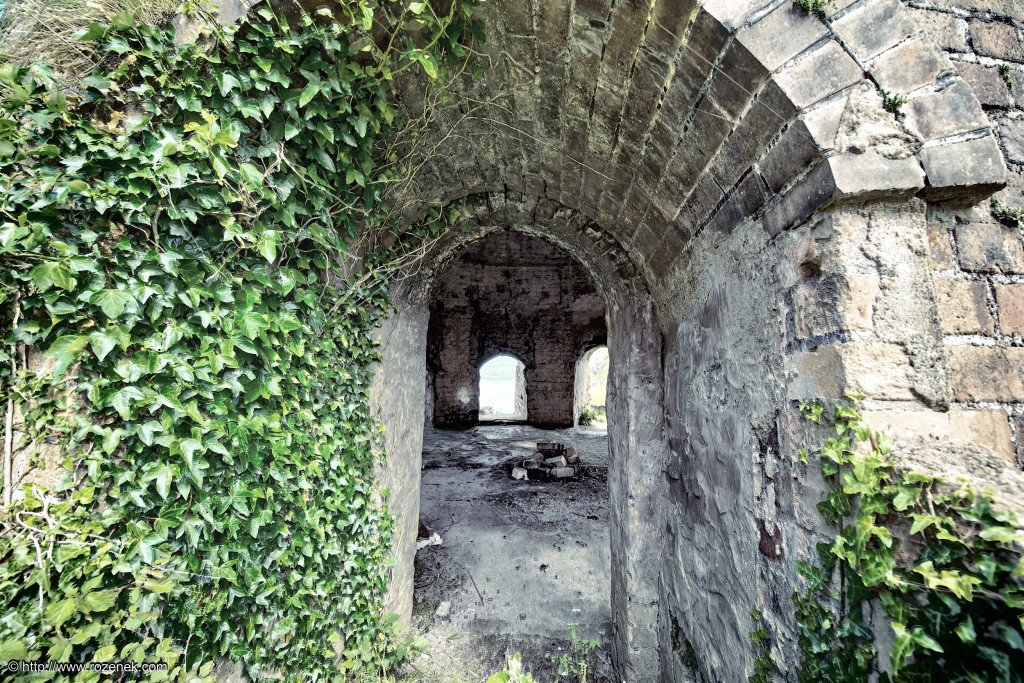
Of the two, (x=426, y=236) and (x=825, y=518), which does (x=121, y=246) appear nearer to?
(x=426, y=236)

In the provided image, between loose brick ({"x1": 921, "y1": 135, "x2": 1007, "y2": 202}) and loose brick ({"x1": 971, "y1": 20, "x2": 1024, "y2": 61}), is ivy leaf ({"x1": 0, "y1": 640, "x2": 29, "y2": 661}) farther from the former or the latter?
A: loose brick ({"x1": 971, "y1": 20, "x2": 1024, "y2": 61})

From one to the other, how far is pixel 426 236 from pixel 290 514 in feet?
5.75

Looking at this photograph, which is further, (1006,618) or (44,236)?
(44,236)

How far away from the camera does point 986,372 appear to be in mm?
1299

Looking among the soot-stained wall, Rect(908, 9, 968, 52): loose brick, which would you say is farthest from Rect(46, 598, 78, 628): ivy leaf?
the soot-stained wall

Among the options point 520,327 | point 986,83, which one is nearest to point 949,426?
point 986,83

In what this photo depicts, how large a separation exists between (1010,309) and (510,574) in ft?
12.6

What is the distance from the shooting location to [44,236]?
1.31 metres

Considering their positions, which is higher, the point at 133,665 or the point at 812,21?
the point at 812,21

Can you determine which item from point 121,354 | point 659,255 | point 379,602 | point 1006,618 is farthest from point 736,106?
point 379,602

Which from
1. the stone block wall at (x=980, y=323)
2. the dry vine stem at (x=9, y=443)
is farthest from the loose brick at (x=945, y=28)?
the dry vine stem at (x=9, y=443)

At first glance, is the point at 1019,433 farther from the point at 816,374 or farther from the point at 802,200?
the point at 802,200

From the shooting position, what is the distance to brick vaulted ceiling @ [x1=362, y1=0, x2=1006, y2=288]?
1.19m

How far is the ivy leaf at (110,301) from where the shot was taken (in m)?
1.35
